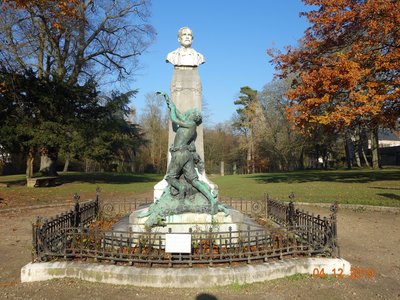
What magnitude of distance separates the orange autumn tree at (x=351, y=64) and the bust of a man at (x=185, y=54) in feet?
37.2

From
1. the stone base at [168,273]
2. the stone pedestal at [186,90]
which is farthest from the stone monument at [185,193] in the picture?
the stone base at [168,273]

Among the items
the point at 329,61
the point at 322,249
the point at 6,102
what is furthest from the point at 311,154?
the point at 322,249

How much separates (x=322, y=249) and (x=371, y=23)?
14915 millimetres

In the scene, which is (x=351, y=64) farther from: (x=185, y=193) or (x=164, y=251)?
(x=164, y=251)

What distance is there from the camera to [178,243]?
5.46 m

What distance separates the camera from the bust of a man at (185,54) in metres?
7.80

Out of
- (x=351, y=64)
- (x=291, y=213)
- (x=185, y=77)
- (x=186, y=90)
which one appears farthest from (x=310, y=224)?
(x=351, y=64)

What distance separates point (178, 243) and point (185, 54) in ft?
14.3

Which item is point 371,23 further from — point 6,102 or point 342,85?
point 6,102

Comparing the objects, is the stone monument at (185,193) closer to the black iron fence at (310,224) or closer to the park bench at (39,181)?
the black iron fence at (310,224)

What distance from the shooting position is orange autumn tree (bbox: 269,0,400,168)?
54.3 ft

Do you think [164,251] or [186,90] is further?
[186,90]
